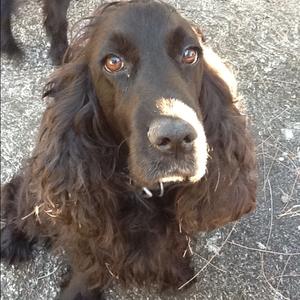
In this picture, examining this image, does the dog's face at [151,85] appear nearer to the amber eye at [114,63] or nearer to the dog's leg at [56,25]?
the amber eye at [114,63]

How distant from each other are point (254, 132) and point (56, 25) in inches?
44.7

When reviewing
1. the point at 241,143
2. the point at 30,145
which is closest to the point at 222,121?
the point at 241,143

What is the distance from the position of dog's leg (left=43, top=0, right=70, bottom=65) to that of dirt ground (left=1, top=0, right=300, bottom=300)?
0.10 meters

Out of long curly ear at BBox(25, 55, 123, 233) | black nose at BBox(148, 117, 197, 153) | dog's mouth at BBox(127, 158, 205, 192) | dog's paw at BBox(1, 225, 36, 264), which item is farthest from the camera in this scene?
dog's paw at BBox(1, 225, 36, 264)

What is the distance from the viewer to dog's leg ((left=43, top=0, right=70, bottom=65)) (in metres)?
3.06

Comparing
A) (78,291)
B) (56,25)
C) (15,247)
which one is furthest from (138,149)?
(56,25)

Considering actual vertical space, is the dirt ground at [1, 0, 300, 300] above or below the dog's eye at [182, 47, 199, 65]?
below

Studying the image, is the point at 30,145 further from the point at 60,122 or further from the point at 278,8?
the point at 278,8

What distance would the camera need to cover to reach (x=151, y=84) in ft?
5.78

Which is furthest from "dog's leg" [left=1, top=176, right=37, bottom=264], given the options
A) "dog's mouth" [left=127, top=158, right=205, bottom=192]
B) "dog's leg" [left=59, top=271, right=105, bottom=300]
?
"dog's mouth" [left=127, top=158, right=205, bottom=192]

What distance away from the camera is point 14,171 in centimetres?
296

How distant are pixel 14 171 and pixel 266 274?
50.3 inches

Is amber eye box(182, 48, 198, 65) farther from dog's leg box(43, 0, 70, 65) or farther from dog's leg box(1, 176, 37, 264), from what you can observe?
dog's leg box(43, 0, 70, 65)

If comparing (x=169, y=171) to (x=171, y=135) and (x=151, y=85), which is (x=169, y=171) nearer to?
(x=171, y=135)
